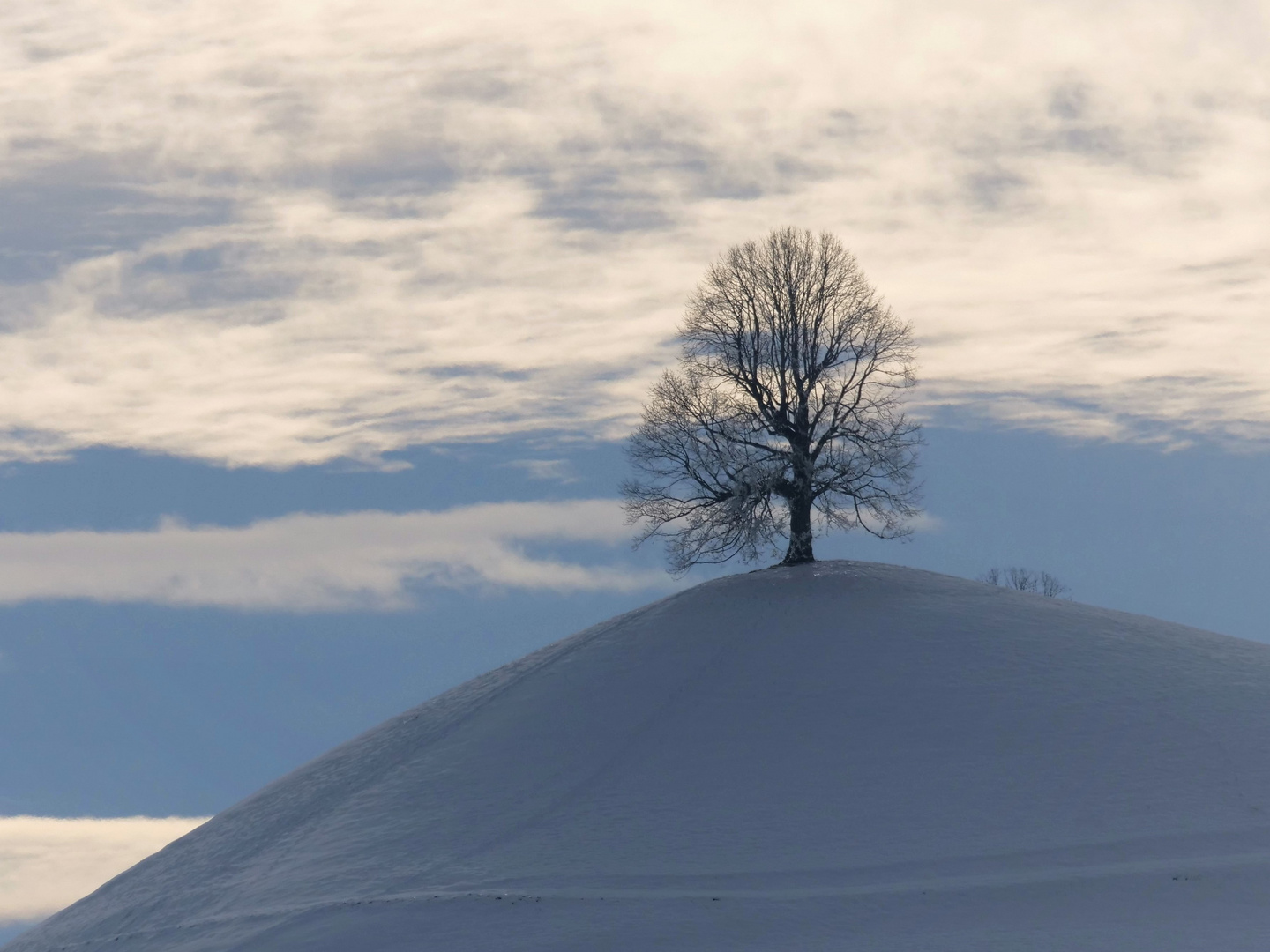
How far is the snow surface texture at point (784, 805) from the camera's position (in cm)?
2150

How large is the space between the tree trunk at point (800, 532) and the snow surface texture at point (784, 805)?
2874mm

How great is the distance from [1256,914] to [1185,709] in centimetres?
911

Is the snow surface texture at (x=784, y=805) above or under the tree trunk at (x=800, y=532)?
under

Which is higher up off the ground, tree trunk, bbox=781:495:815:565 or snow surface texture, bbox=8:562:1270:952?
tree trunk, bbox=781:495:815:565

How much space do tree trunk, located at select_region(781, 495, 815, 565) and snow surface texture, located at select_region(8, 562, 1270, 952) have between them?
9.43 feet

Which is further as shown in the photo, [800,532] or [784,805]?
[800,532]

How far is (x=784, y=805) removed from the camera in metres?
25.2

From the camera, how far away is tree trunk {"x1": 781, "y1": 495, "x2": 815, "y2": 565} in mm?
39344

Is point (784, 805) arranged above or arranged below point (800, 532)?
below

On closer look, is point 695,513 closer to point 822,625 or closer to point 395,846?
point 822,625

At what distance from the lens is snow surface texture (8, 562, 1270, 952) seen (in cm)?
2150

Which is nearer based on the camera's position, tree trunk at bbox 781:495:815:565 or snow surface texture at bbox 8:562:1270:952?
snow surface texture at bbox 8:562:1270:952

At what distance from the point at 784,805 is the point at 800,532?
15.7 m

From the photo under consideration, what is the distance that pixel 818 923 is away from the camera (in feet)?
68.9
